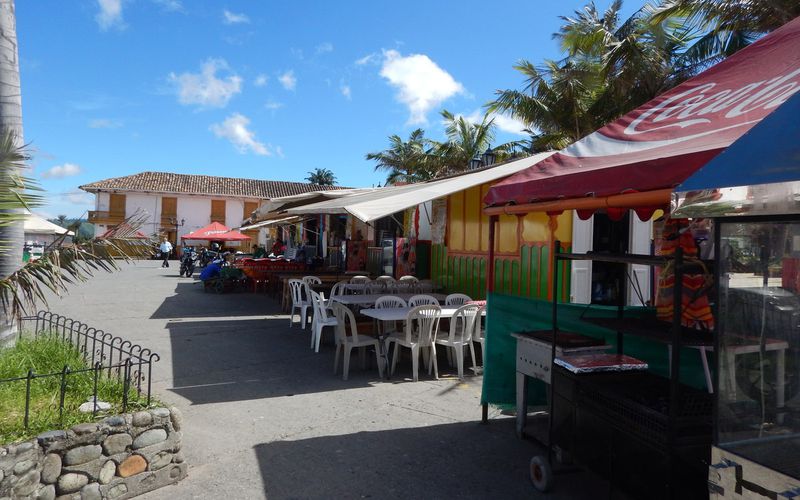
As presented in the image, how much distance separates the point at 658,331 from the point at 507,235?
4677mm

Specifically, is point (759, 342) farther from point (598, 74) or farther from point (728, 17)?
point (598, 74)

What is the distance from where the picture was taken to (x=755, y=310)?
195cm

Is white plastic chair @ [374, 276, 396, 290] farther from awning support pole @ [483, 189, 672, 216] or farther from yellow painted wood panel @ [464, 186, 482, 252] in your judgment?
awning support pole @ [483, 189, 672, 216]

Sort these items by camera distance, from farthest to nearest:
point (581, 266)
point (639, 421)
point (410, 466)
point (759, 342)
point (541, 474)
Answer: point (581, 266) < point (410, 466) < point (541, 474) < point (639, 421) < point (759, 342)

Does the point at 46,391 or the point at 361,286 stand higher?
the point at 361,286

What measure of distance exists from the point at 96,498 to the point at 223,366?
10.7ft

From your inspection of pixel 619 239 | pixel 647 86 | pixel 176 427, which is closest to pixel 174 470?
pixel 176 427

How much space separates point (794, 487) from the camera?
5.54 feet

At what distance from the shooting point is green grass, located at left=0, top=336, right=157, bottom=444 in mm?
3154

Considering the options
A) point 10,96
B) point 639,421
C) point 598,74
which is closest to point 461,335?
point 639,421

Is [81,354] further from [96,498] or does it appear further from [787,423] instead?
[787,423]

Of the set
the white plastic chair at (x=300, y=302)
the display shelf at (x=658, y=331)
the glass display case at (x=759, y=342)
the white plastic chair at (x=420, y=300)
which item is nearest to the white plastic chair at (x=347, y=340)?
the white plastic chair at (x=420, y=300)

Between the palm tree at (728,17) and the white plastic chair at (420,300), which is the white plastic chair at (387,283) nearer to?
the white plastic chair at (420,300)

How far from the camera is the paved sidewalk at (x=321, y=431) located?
3418 mm
